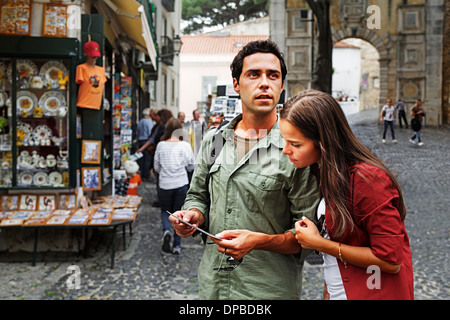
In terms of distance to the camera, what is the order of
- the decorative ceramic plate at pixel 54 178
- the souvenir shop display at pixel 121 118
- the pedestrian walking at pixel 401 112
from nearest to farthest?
the pedestrian walking at pixel 401 112
the decorative ceramic plate at pixel 54 178
the souvenir shop display at pixel 121 118

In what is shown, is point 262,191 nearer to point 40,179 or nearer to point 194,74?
point 40,179

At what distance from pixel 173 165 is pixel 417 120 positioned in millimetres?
3101

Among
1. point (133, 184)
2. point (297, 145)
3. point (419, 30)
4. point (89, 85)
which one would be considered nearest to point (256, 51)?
point (297, 145)

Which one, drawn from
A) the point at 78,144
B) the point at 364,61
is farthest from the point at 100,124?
the point at 364,61

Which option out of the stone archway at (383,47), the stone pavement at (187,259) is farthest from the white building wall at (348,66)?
the stone pavement at (187,259)

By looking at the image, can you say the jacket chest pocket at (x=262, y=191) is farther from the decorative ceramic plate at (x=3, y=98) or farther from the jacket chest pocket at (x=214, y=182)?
the decorative ceramic plate at (x=3, y=98)

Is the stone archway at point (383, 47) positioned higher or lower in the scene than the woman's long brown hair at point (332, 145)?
higher

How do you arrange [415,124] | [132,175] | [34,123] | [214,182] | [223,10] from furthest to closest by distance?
[132,175], [223,10], [34,123], [415,124], [214,182]

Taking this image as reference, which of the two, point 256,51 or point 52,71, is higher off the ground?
point 52,71

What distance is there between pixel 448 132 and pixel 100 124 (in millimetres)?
4382

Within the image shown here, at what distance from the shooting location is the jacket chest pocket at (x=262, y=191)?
5.27 feet

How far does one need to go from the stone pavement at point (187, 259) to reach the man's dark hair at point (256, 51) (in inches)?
25.6

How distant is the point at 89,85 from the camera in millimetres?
5324

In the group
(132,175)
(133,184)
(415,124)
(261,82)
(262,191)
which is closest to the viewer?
(261,82)
